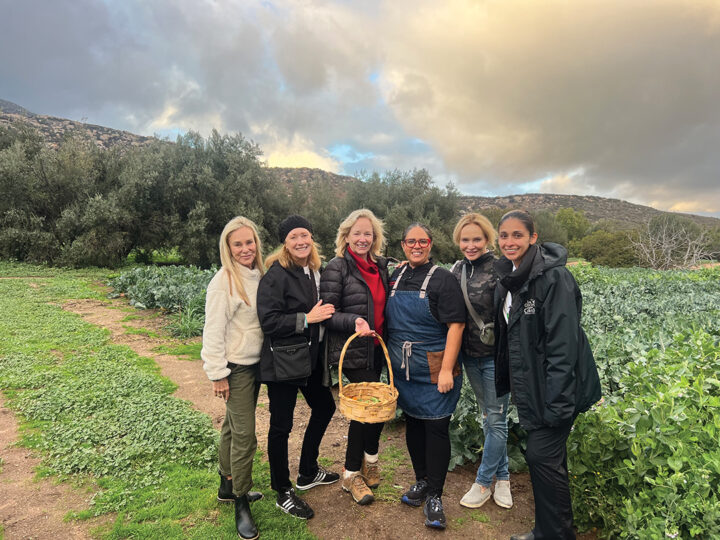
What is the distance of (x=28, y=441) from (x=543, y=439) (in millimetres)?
4542

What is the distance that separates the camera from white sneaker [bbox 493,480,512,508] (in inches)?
117

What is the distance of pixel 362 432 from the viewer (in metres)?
2.99

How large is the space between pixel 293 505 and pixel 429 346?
1.53 meters

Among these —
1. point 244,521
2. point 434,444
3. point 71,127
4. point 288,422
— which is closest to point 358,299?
point 288,422

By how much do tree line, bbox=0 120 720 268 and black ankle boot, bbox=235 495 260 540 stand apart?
17.9 meters

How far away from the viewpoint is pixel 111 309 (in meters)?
9.79

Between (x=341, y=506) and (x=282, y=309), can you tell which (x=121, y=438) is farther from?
(x=282, y=309)

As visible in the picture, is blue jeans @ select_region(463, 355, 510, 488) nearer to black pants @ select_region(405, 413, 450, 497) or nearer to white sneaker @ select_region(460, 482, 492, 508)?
white sneaker @ select_region(460, 482, 492, 508)

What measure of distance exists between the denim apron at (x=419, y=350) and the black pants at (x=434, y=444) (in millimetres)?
83

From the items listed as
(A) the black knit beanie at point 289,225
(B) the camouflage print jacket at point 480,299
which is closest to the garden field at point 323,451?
(B) the camouflage print jacket at point 480,299

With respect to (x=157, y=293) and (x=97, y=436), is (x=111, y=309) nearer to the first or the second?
(x=157, y=293)

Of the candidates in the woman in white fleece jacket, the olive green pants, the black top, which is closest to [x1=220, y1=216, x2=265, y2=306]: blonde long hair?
the woman in white fleece jacket

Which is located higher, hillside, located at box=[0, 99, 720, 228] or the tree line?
hillside, located at box=[0, 99, 720, 228]

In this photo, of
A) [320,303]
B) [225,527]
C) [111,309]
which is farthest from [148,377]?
[111,309]
